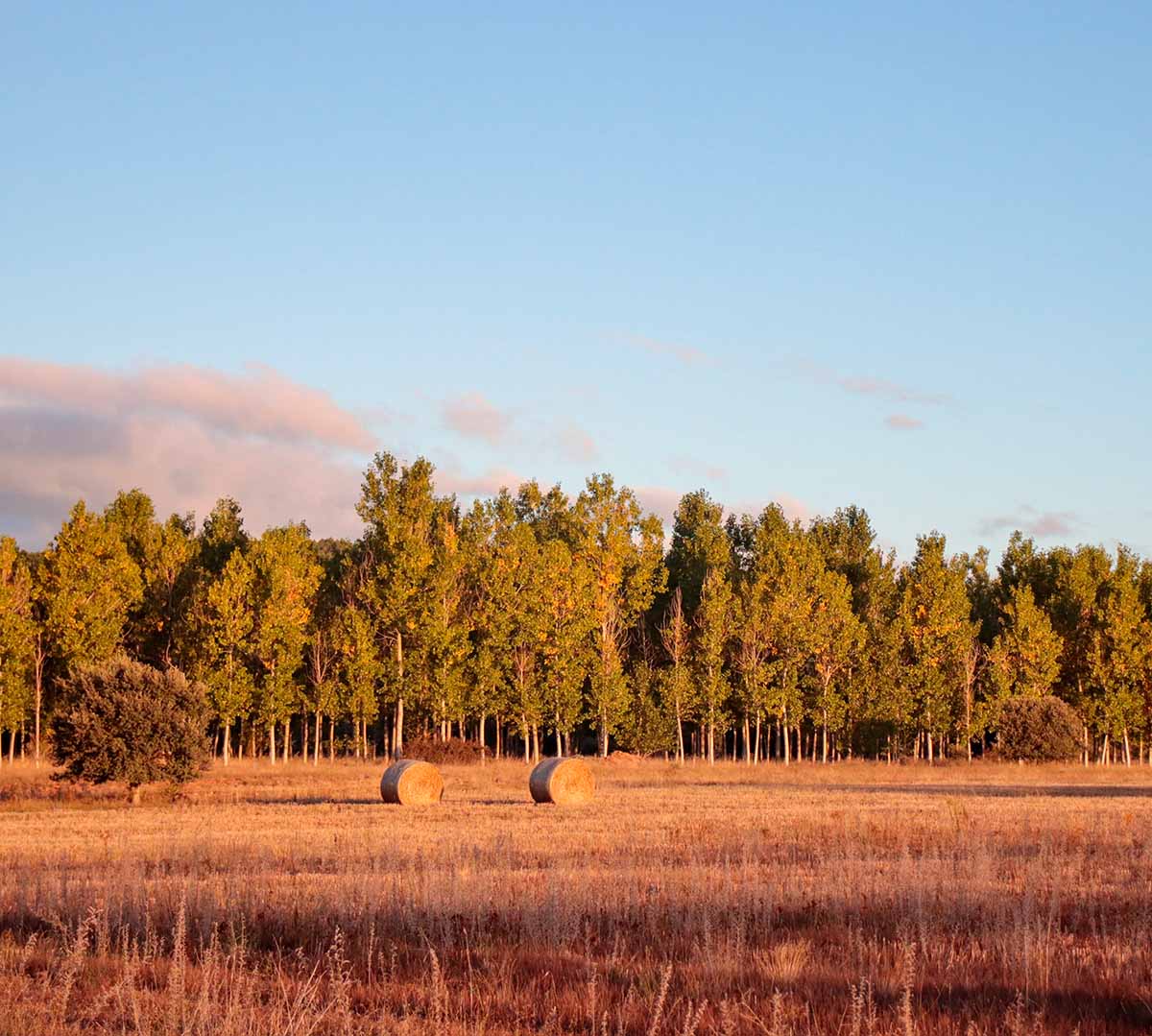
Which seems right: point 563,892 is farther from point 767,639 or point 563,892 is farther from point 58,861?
point 767,639

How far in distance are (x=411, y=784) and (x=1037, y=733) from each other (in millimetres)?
36586

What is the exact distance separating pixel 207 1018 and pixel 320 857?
37.2 ft

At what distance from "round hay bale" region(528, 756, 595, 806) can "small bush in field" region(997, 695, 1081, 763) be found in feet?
107

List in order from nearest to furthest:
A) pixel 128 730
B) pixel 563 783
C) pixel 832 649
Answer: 1. pixel 563 783
2. pixel 128 730
3. pixel 832 649

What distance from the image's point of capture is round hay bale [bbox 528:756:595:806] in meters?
32.9

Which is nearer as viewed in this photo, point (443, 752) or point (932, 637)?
point (443, 752)

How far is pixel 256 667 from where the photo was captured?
59.3 meters

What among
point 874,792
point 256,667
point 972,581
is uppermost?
point 972,581

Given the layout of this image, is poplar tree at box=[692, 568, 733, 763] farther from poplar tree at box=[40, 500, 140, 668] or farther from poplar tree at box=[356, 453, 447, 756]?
poplar tree at box=[40, 500, 140, 668]

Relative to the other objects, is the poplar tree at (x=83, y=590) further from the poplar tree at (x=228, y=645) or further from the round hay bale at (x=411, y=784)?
the round hay bale at (x=411, y=784)

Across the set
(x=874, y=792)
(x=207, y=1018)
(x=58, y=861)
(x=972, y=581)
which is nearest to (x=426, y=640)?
(x=874, y=792)

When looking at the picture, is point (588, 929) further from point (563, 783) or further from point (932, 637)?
point (932, 637)

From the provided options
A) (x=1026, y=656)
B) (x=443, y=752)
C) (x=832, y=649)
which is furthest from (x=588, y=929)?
(x=1026, y=656)

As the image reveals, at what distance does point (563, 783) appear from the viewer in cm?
3312
